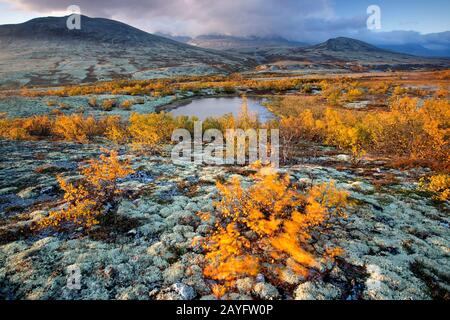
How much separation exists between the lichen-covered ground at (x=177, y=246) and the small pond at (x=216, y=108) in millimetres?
26144

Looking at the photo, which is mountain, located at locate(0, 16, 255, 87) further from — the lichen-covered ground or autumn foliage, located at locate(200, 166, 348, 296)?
autumn foliage, located at locate(200, 166, 348, 296)

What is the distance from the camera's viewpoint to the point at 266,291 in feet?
20.2

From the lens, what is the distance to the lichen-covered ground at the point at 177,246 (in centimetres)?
621

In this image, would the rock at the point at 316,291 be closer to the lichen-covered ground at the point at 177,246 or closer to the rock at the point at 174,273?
the lichen-covered ground at the point at 177,246

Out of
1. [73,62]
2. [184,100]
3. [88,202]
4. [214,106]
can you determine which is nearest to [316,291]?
[88,202]

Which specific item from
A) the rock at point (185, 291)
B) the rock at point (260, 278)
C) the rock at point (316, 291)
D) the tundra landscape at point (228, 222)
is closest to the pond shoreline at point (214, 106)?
the tundra landscape at point (228, 222)

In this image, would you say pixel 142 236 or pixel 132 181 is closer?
pixel 142 236

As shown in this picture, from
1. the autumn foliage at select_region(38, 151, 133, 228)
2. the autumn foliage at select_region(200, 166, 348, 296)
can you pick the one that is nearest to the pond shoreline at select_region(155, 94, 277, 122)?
the autumn foliage at select_region(38, 151, 133, 228)

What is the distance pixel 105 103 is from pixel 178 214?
1302 inches

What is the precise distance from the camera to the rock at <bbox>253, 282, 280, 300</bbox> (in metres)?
6.09

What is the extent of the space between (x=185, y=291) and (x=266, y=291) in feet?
5.81
